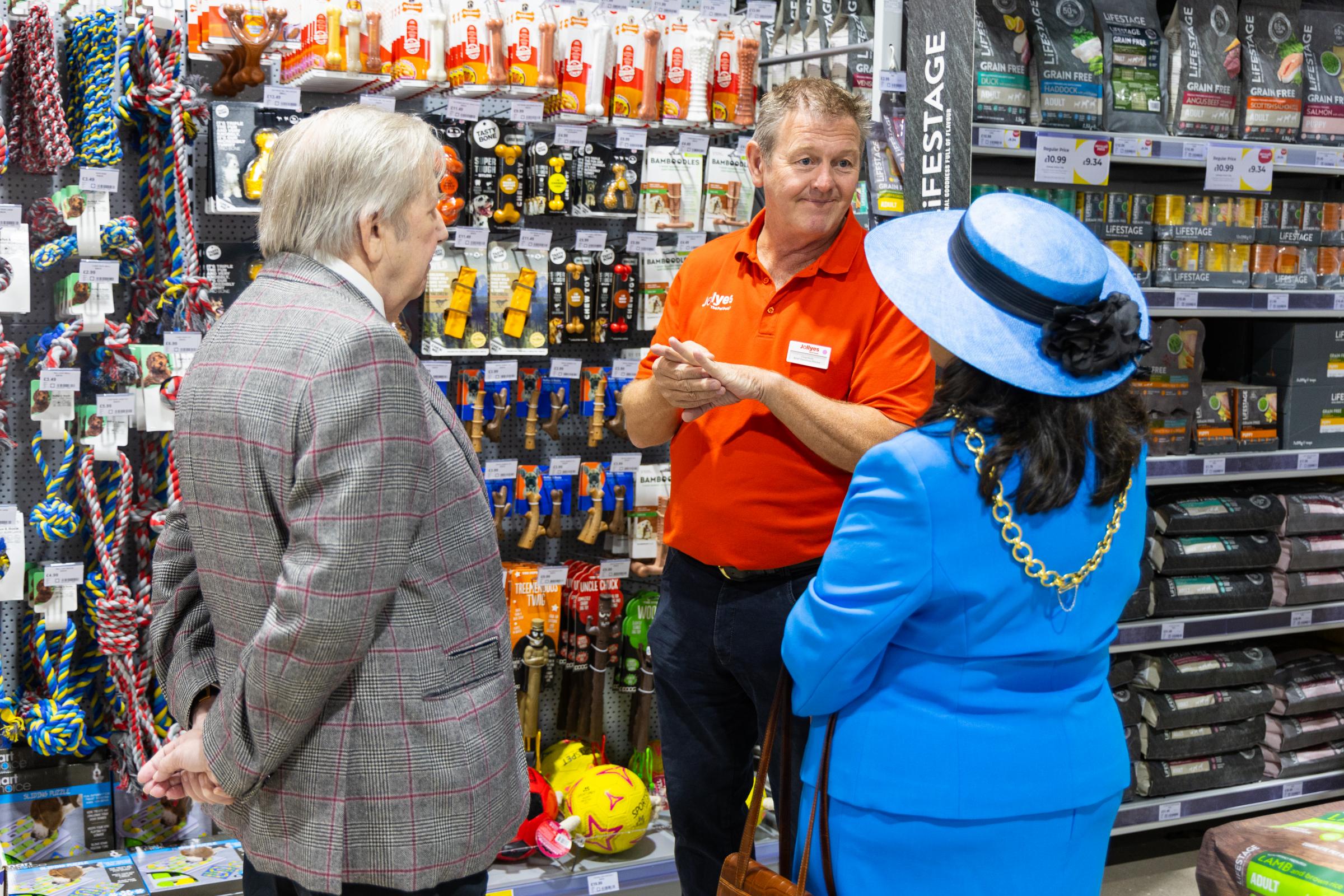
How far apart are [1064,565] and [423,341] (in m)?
2.38

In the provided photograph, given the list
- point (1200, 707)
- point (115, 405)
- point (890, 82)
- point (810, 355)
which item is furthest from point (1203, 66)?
point (115, 405)

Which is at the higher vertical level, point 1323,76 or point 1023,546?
point 1323,76

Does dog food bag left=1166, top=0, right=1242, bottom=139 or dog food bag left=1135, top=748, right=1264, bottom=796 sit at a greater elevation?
dog food bag left=1166, top=0, right=1242, bottom=139

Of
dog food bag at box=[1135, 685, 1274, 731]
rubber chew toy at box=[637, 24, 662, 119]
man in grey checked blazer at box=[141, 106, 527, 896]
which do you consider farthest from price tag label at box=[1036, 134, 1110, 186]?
man in grey checked blazer at box=[141, 106, 527, 896]

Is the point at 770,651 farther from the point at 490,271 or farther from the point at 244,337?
the point at 490,271

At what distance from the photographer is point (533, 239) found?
12.3 feet

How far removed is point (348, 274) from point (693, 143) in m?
2.41

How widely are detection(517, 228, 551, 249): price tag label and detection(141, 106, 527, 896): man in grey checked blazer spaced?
1984mm

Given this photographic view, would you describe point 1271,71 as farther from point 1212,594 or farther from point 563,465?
point 563,465

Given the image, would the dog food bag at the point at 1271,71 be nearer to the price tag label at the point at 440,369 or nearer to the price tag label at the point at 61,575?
the price tag label at the point at 440,369

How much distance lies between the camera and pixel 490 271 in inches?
147

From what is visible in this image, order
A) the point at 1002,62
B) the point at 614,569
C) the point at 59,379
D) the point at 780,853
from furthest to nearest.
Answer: the point at 614,569
the point at 1002,62
the point at 59,379
the point at 780,853

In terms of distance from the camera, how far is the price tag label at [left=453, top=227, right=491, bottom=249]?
364 centimetres

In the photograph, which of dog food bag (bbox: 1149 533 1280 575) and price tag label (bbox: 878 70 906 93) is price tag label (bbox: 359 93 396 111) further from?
dog food bag (bbox: 1149 533 1280 575)
